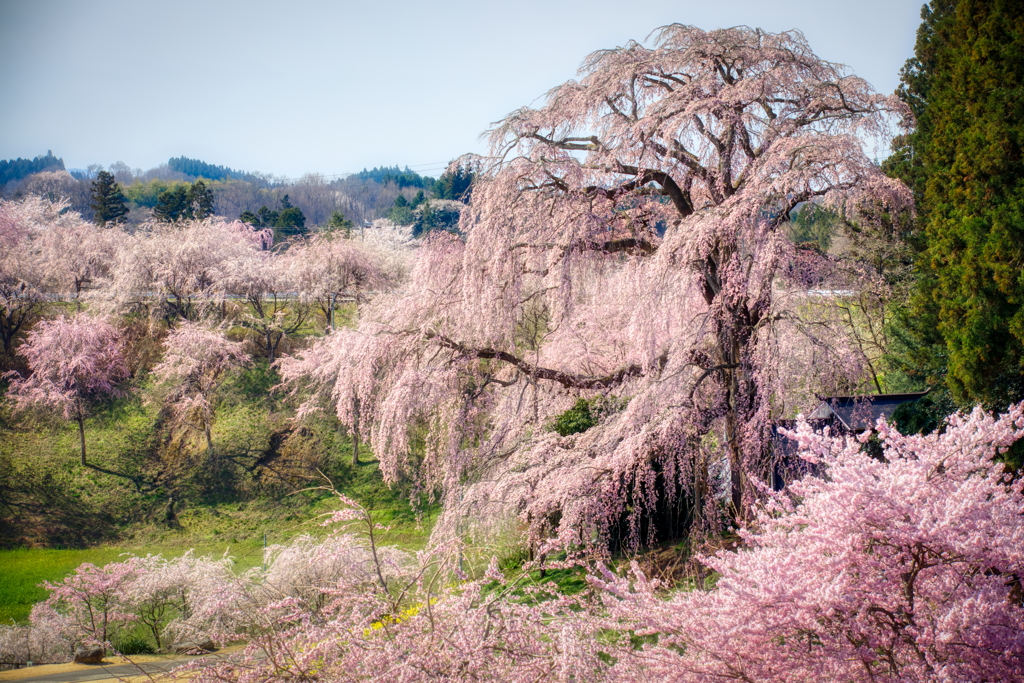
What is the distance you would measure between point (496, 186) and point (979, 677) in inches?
211

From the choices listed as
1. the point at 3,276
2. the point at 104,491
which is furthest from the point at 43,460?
the point at 3,276

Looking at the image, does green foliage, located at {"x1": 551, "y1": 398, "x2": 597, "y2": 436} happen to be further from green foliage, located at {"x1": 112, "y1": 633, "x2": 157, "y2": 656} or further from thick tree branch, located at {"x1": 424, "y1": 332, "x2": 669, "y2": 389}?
green foliage, located at {"x1": 112, "y1": 633, "x2": 157, "y2": 656}

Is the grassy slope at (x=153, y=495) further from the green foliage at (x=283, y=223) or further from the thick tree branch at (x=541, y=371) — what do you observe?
the green foliage at (x=283, y=223)

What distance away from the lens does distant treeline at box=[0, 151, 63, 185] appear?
73125 mm

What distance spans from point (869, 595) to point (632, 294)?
375 cm

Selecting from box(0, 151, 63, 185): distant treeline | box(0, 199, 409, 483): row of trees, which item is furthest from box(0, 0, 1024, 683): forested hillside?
box(0, 151, 63, 185): distant treeline

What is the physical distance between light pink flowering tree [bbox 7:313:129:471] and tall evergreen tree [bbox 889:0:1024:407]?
64.0 feet

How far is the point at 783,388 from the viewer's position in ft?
17.2

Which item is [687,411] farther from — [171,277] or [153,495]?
[171,277]

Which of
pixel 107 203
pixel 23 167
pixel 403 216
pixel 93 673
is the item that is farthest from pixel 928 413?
pixel 23 167

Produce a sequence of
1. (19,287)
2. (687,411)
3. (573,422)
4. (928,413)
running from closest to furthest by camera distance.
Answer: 1. (687,411)
2. (573,422)
3. (928,413)
4. (19,287)

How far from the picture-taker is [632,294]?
612cm

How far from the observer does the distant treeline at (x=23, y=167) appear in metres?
73.1

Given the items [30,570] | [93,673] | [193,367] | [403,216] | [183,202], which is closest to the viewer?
[93,673]
